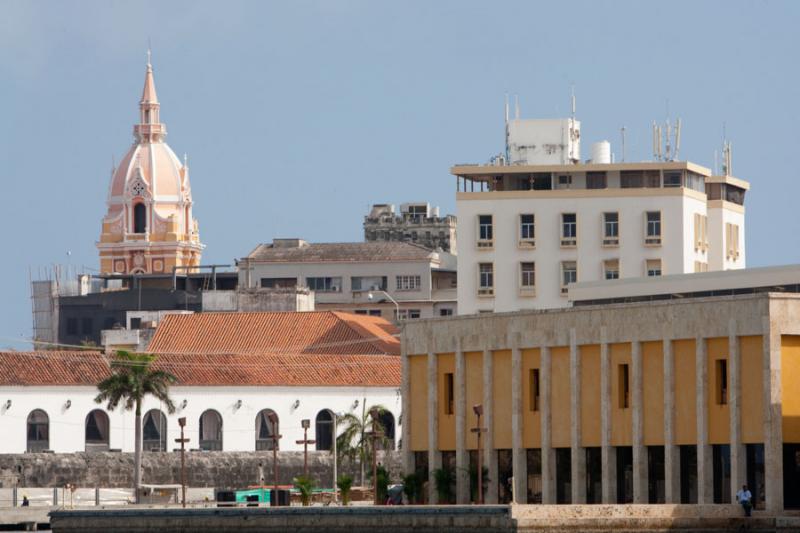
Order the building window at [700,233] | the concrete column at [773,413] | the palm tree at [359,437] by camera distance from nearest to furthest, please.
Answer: the concrete column at [773,413]
the palm tree at [359,437]
the building window at [700,233]

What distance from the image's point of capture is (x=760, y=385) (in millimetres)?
60406

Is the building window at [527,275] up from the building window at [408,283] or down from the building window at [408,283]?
down

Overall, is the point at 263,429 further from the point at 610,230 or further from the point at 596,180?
the point at 596,180

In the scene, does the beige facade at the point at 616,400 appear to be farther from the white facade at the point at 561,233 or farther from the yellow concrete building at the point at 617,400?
the white facade at the point at 561,233

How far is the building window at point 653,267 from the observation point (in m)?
106

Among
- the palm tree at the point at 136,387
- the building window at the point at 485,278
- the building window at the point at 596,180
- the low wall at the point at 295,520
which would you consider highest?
the building window at the point at 596,180

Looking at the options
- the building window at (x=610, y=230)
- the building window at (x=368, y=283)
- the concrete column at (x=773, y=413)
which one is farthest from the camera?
the building window at (x=368, y=283)

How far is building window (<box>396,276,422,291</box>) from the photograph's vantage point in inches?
5719

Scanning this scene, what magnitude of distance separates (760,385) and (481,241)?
47.2m

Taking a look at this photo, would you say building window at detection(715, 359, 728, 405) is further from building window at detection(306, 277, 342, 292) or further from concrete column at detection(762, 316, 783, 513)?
building window at detection(306, 277, 342, 292)

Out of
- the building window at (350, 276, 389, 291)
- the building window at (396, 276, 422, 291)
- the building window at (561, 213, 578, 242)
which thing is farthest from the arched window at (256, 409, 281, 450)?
the building window at (350, 276, 389, 291)

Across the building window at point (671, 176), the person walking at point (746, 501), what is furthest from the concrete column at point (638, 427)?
the building window at point (671, 176)

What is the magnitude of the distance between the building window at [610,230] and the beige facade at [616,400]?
113 ft

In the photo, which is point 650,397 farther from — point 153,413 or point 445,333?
point 153,413
